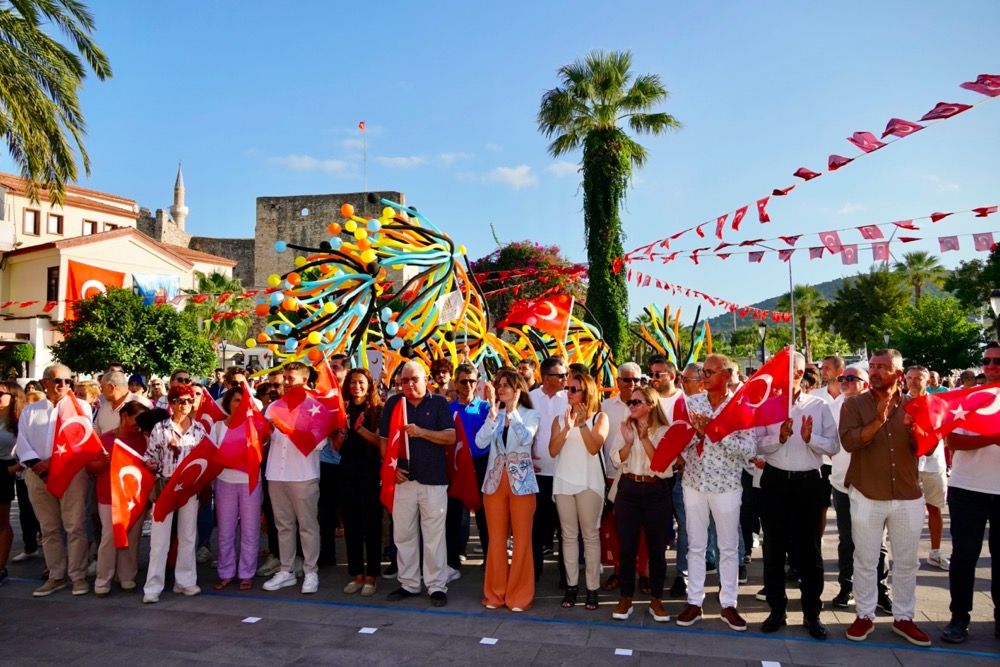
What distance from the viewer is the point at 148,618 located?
5.35 metres

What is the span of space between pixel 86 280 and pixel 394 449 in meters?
29.0

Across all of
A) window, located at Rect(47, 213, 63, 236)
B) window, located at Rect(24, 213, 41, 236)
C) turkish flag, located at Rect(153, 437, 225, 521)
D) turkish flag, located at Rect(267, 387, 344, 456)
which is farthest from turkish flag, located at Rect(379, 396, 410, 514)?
window, located at Rect(47, 213, 63, 236)

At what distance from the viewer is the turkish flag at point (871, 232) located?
988 centimetres

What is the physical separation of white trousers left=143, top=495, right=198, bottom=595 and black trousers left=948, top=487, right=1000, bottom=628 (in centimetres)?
556

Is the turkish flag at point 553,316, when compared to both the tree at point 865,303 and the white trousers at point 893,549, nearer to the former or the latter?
the white trousers at point 893,549

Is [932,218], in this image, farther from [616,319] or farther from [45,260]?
[45,260]

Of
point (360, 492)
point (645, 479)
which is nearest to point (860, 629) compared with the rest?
point (645, 479)

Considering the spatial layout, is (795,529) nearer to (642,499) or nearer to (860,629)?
(860,629)

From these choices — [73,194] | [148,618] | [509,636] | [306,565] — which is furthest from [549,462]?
[73,194]

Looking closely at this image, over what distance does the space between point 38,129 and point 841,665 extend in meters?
11.3

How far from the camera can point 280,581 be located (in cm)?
602

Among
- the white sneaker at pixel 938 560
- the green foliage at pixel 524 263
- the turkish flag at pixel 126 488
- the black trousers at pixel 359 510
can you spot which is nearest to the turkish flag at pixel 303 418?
the black trousers at pixel 359 510

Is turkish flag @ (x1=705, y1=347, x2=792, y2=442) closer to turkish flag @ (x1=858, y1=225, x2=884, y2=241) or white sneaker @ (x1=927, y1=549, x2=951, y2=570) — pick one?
white sneaker @ (x1=927, y1=549, x2=951, y2=570)

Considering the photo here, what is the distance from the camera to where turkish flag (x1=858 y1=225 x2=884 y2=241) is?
9875 millimetres
